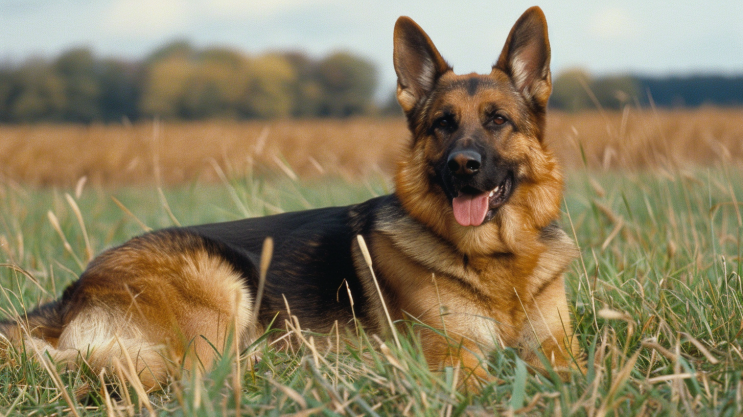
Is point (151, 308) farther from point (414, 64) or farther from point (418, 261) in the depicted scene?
point (414, 64)

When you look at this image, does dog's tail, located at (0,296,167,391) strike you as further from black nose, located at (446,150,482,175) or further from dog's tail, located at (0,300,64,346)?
black nose, located at (446,150,482,175)

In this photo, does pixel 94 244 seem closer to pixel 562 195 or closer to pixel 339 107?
pixel 562 195

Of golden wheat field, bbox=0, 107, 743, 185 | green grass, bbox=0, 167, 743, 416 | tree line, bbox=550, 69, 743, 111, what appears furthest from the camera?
golden wheat field, bbox=0, 107, 743, 185

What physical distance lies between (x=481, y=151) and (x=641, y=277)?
5.78ft

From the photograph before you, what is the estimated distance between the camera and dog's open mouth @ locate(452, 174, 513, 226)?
303 centimetres

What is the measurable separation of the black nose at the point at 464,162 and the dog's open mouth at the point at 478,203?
142 mm

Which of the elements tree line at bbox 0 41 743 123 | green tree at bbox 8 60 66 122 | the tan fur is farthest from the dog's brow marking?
green tree at bbox 8 60 66 122

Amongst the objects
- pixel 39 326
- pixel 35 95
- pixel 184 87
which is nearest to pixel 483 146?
pixel 39 326

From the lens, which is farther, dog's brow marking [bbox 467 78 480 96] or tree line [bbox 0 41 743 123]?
tree line [bbox 0 41 743 123]

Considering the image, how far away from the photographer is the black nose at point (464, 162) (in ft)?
9.40

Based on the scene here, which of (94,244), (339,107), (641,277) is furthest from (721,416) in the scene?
(339,107)

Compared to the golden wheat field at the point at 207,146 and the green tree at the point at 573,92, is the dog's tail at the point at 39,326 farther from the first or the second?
the golden wheat field at the point at 207,146

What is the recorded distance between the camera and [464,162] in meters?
2.87

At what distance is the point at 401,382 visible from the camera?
208 cm
